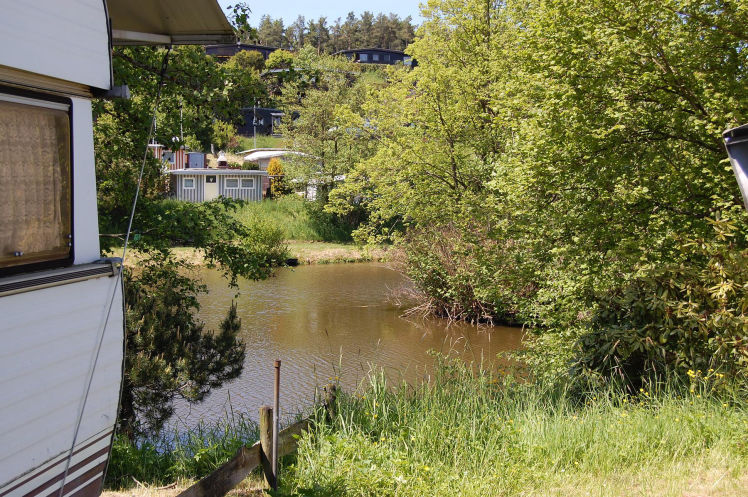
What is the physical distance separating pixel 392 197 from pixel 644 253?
1040 cm

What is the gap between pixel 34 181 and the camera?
3.13m

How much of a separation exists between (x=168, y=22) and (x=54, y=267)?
2.30 m

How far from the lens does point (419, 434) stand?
17.7 feet

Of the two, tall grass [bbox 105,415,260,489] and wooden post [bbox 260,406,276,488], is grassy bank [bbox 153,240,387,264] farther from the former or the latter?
wooden post [bbox 260,406,276,488]

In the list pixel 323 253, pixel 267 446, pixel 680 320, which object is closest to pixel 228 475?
pixel 267 446

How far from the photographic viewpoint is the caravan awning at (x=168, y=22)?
177 inches

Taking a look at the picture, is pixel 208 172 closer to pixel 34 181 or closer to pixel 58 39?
pixel 58 39

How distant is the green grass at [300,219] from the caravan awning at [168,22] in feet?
92.1

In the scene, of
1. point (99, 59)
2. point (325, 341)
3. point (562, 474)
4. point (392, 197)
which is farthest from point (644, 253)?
point (392, 197)

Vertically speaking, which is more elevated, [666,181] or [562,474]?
[666,181]

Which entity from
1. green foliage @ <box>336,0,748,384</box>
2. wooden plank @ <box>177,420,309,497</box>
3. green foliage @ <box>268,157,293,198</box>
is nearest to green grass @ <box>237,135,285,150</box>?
green foliage @ <box>268,157,293,198</box>

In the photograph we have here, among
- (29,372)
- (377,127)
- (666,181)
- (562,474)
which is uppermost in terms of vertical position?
(377,127)

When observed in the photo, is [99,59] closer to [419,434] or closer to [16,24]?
[16,24]

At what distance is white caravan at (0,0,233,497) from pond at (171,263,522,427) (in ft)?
18.3
